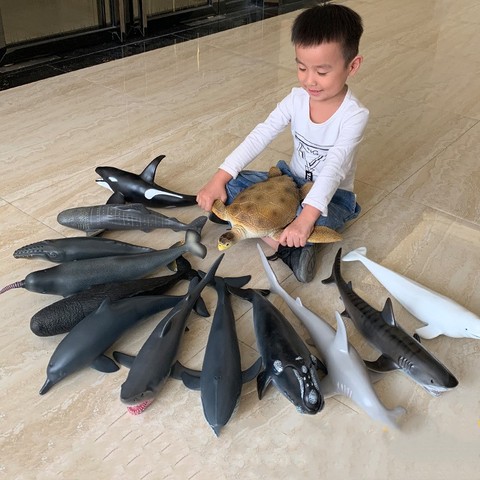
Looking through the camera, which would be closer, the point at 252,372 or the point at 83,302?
the point at 252,372

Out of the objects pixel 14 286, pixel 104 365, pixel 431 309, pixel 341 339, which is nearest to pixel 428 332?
pixel 431 309

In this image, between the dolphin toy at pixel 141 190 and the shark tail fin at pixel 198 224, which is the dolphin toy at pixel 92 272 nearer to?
the shark tail fin at pixel 198 224

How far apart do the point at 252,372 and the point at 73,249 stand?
1.81 feet

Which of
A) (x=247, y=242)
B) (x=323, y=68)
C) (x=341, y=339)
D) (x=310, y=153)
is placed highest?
(x=323, y=68)

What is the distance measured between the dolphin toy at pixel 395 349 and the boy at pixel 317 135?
0.67 ft

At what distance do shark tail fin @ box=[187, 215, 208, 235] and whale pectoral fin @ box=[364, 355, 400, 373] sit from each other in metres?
0.58

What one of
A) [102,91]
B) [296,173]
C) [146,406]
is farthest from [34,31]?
[146,406]

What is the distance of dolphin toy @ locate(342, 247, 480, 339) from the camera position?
1.35 metres

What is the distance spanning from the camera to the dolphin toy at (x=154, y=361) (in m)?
1.13

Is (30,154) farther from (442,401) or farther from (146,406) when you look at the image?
(442,401)

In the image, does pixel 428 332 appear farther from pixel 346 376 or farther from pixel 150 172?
pixel 150 172

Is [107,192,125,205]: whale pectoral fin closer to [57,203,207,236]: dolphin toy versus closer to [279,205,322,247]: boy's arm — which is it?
[57,203,207,236]: dolphin toy

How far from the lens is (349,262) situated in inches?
62.9

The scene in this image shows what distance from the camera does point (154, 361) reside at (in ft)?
3.85
